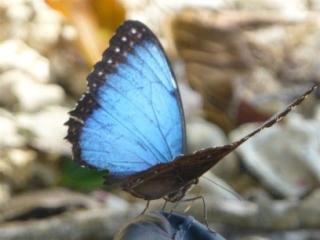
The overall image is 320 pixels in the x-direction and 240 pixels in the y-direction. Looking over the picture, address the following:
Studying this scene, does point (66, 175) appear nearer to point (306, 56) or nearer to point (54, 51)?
point (54, 51)

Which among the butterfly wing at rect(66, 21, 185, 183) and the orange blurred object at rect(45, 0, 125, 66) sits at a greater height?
the orange blurred object at rect(45, 0, 125, 66)

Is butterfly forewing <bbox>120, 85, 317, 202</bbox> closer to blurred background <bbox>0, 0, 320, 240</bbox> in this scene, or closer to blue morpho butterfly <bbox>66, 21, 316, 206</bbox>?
blue morpho butterfly <bbox>66, 21, 316, 206</bbox>

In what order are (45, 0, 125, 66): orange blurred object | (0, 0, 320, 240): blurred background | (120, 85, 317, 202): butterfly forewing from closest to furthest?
(120, 85, 317, 202): butterfly forewing → (0, 0, 320, 240): blurred background → (45, 0, 125, 66): orange blurred object

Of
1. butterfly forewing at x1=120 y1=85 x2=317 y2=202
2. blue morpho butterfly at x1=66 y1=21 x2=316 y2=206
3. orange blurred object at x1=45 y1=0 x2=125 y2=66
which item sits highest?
orange blurred object at x1=45 y1=0 x2=125 y2=66

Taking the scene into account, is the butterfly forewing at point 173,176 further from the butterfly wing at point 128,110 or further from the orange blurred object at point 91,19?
the orange blurred object at point 91,19

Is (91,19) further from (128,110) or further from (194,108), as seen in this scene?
(128,110)

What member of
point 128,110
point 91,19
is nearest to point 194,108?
point 91,19

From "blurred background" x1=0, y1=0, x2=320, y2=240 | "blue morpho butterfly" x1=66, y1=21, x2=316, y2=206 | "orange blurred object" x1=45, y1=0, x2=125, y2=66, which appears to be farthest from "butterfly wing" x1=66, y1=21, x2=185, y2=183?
"orange blurred object" x1=45, y1=0, x2=125, y2=66
